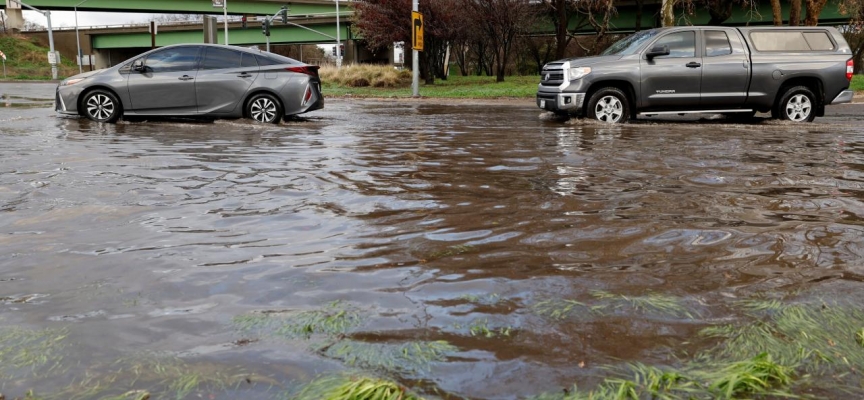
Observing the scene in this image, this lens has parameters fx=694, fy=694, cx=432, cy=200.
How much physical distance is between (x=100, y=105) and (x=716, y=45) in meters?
11.0

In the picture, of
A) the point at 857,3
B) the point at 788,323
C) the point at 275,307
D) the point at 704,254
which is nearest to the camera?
the point at 788,323

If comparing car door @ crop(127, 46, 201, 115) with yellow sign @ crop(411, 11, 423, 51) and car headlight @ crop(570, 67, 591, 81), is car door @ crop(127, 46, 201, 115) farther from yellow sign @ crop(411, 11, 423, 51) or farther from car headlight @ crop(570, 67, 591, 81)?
yellow sign @ crop(411, 11, 423, 51)

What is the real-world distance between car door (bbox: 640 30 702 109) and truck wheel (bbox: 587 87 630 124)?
37 centimetres

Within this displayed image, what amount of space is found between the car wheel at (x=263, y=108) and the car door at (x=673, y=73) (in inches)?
258

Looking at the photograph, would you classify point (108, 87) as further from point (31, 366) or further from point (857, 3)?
point (857, 3)

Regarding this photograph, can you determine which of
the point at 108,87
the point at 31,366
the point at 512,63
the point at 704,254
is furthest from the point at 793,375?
the point at 512,63

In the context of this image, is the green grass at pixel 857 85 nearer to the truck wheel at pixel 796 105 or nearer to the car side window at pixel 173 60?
the truck wheel at pixel 796 105

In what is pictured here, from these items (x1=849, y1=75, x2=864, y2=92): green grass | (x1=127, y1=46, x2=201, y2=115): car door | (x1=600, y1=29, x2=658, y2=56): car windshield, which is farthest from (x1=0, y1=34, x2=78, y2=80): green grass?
(x1=600, y1=29, x2=658, y2=56): car windshield

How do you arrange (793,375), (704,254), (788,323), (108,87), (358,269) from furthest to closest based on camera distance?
(108,87) → (704,254) → (358,269) → (788,323) → (793,375)

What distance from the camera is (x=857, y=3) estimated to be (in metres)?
31.0

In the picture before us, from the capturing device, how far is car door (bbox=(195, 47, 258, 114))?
1212cm

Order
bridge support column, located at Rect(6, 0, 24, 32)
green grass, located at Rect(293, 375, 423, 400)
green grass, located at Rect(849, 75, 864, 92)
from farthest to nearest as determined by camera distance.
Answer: bridge support column, located at Rect(6, 0, 24, 32), green grass, located at Rect(849, 75, 864, 92), green grass, located at Rect(293, 375, 423, 400)

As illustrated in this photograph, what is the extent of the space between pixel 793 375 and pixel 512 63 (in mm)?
53290

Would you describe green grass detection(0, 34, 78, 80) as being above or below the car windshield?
above
